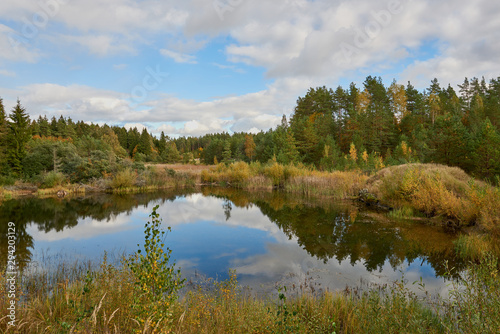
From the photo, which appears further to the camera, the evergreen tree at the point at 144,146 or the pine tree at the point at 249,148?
the evergreen tree at the point at 144,146

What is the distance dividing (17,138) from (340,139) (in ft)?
111

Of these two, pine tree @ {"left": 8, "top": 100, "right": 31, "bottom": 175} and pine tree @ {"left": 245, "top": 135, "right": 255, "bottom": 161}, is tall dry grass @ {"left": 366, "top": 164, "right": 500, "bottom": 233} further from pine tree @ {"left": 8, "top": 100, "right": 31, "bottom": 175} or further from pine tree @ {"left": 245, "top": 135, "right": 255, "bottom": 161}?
pine tree @ {"left": 245, "top": 135, "right": 255, "bottom": 161}

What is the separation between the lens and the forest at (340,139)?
15.1 meters

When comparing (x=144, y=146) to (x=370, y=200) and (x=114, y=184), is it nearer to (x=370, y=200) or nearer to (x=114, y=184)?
(x=114, y=184)

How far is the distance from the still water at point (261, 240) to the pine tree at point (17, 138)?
6.96 meters

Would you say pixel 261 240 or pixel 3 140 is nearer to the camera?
pixel 261 240

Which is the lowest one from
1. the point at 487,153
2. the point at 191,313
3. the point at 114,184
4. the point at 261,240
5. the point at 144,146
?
the point at 261,240

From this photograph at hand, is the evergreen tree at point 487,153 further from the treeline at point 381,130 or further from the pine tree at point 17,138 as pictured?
the pine tree at point 17,138

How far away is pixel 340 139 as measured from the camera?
3662cm

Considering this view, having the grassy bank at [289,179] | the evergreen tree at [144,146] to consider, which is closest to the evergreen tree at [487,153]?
the grassy bank at [289,179]

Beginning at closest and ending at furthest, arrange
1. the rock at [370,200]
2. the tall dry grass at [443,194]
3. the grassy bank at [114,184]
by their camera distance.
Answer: the tall dry grass at [443,194] < the rock at [370,200] < the grassy bank at [114,184]

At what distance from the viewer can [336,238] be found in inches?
354

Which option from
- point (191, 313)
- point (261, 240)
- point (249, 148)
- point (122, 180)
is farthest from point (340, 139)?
point (191, 313)

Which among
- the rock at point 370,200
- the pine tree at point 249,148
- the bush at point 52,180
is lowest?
the rock at point 370,200
